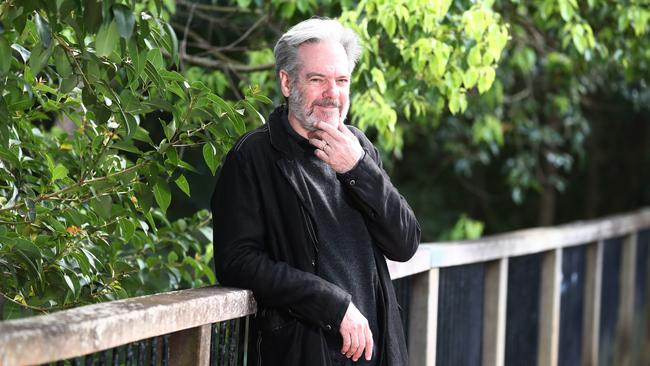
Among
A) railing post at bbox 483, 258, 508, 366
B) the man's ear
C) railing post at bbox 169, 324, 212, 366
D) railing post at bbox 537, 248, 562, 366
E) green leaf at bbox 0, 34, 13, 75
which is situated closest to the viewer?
green leaf at bbox 0, 34, 13, 75

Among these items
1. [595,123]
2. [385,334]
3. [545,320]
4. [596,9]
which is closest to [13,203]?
[385,334]

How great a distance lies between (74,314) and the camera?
2.30 m

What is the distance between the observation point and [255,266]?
9.81 ft

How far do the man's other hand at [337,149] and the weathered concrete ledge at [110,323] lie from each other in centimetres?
42

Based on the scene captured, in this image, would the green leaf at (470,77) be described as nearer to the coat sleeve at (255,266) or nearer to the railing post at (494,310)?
the railing post at (494,310)

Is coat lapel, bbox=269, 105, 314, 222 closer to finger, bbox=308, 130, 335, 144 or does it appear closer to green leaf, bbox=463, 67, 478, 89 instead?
finger, bbox=308, 130, 335, 144

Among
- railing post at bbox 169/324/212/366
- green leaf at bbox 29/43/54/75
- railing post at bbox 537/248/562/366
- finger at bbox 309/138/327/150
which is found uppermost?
green leaf at bbox 29/43/54/75

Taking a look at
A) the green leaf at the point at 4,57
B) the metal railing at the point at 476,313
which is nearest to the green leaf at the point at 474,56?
the metal railing at the point at 476,313

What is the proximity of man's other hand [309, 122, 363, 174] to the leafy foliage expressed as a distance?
272mm

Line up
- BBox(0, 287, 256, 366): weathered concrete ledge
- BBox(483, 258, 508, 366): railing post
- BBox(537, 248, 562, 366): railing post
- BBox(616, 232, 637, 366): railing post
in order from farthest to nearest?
BBox(616, 232, 637, 366): railing post, BBox(537, 248, 562, 366): railing post, BBox(483, 258, 508, 366): railing post, BBox(0, 287, 256, 366): weathered concrete ledge

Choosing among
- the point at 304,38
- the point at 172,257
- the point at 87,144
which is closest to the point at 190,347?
the point at 304,38

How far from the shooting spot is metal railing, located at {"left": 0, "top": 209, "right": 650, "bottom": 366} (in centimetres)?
234

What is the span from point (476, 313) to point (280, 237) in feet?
7.21

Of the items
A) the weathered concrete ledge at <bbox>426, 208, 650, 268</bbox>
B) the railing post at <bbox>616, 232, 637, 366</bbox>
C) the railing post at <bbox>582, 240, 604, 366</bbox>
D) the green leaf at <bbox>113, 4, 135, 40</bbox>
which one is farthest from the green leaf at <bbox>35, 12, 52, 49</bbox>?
the railing post at <bbox>616, 232, 637, 366</bbox>
